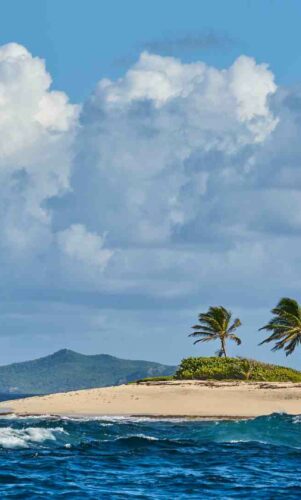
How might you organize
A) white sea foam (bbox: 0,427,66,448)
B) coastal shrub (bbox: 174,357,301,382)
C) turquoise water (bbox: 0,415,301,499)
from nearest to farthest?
1. turquoise water (bbox: 0,415,301,499)
2. white sea foam (bbox: 0,427,66,448)
3. coastal shrub (bbox: 174,357,301,382)

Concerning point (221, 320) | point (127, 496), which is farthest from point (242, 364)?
point (127, 496)

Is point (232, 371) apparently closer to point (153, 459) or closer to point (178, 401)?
point (178, 401)

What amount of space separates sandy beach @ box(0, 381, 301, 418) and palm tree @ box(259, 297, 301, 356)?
15.9 metres

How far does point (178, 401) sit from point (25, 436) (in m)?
27.0

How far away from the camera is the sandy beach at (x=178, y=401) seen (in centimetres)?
7966

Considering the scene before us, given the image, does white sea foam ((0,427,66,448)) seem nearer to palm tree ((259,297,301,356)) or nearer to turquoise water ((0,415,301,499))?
turquoise water ((0,415,301,499))

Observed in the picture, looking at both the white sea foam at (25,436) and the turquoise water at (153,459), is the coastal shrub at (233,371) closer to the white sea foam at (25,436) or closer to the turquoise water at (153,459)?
the turquoise water at (153,459)

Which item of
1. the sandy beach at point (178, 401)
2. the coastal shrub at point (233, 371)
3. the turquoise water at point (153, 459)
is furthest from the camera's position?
the coastal shrub at point (233, 371)

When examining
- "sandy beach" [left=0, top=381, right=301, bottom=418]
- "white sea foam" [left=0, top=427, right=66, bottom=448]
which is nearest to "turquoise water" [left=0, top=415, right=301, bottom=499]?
"white sea foam" [left=0, top=427, right=66, bottom=448]

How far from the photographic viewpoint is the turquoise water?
1580 inches

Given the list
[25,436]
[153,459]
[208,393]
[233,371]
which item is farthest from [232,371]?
[153,459]

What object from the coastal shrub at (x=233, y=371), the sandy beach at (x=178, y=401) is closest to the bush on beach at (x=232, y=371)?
the coastal shrub at (x=233, y=371)

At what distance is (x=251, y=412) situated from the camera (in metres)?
78.1

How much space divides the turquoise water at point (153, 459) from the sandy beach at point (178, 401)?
25.1 ft
